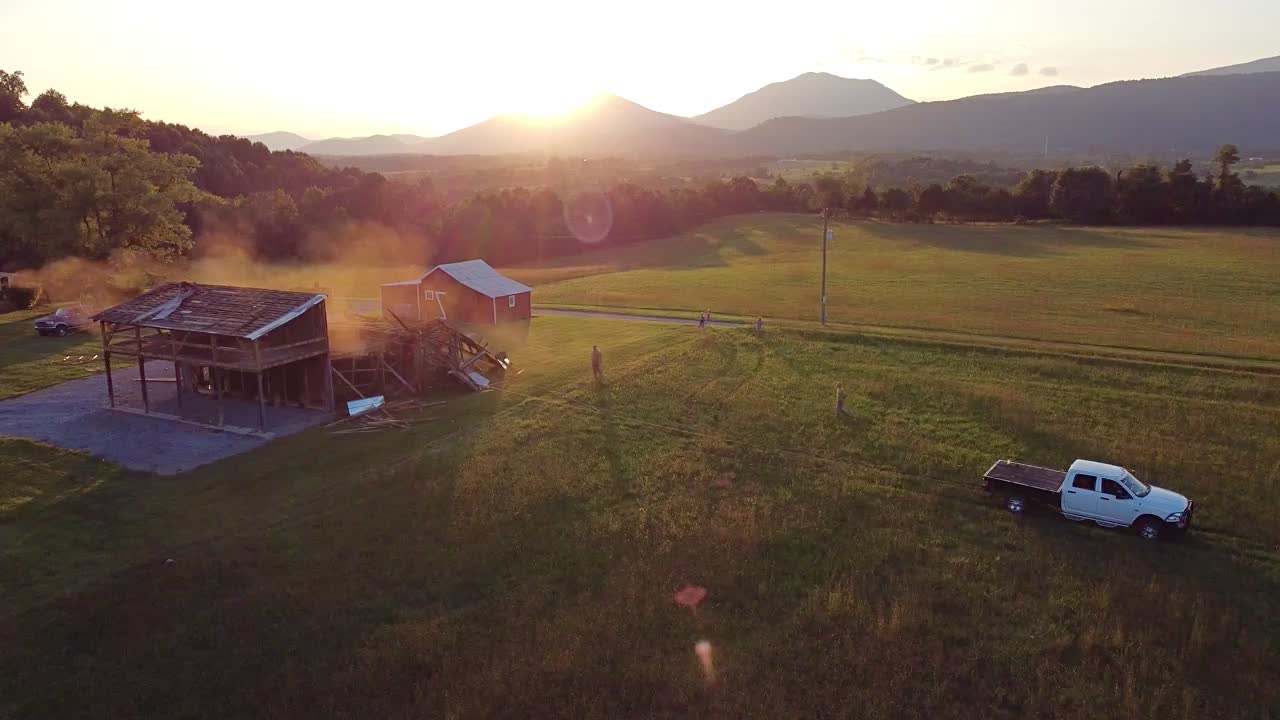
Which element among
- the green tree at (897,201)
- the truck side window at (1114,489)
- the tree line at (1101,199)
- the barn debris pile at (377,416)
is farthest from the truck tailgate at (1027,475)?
the green tree at (897,201)

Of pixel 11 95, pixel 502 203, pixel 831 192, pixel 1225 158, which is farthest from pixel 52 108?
pixel 1225 158

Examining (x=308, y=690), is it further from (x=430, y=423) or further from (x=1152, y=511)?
(x=1152, y=511)

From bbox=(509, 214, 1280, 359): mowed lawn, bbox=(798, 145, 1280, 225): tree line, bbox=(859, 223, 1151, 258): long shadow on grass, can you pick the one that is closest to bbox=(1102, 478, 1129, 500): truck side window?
bbox=(509, 214, 1280, 359): mowed lawn

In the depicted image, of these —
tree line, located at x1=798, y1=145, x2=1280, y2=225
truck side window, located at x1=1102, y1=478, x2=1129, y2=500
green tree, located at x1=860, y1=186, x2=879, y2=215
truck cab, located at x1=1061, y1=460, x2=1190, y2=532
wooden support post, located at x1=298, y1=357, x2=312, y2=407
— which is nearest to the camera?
truck cab, located at x1=1061, y1=460, x2=1190, y2=532

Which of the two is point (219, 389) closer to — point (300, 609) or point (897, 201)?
Answer: point (300, 609)

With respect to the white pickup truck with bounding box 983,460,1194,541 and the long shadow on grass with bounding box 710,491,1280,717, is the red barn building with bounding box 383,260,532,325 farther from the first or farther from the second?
the white pickup truck with bounding box 983,460,1194,541

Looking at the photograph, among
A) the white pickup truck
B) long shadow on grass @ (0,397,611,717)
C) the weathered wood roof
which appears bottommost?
long shadow on grass @ (0,397,611,717)

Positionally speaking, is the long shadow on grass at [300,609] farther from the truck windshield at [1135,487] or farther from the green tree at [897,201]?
the green tree at [897,201]
